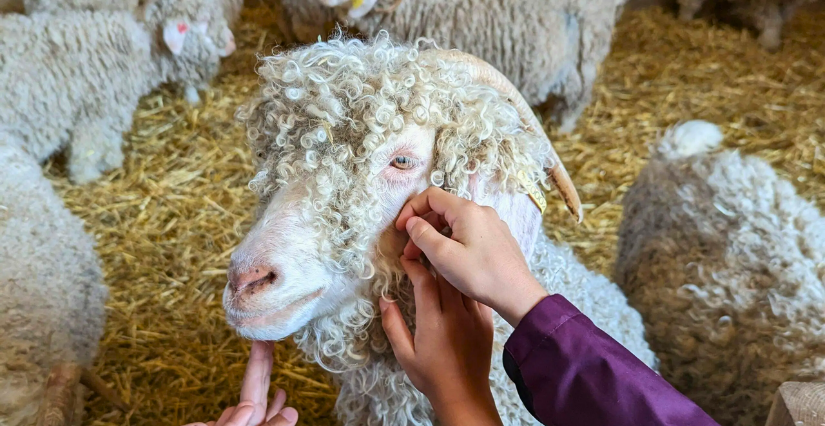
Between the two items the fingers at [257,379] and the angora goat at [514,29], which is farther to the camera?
the angora goat at [514,29]

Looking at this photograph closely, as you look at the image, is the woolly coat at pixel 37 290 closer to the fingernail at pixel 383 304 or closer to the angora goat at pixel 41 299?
the angora goat at pixel 41 299

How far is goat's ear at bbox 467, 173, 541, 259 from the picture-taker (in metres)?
1.38

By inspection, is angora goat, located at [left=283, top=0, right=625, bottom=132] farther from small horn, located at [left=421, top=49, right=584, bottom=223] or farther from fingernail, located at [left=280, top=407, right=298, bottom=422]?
fingernail, located at [left=280, top=407, right=298, bottom=422]

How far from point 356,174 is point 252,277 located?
32 centimetres

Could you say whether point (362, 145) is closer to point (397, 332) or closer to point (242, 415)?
point (397, 332)

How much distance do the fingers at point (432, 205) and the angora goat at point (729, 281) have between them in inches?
52.5

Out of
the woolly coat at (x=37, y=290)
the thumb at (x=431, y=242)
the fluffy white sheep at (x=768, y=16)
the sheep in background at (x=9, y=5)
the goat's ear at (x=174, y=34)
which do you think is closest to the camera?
the thumb at (x=431, y=242)

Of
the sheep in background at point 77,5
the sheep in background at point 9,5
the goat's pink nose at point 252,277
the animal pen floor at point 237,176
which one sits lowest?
the animal pen floor at point 237,176

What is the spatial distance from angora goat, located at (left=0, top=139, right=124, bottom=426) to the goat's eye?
131 cm

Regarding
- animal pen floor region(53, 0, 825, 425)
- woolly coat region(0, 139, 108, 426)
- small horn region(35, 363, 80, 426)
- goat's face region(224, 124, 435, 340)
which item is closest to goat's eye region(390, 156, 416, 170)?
goat's face region(224, 124, 435, 340)

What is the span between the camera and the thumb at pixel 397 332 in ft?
4.11

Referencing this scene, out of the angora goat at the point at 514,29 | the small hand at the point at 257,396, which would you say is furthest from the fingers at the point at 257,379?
the angora goat at the point at 514,29

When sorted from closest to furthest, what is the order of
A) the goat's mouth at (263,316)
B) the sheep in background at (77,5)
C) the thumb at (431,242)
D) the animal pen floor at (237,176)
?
the thumb at (431,242)
the goat's mouth at (263,316)
the animal pen floor at (237,176)
the sheep in background at (77,5)

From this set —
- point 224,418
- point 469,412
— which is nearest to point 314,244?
point 469,412
